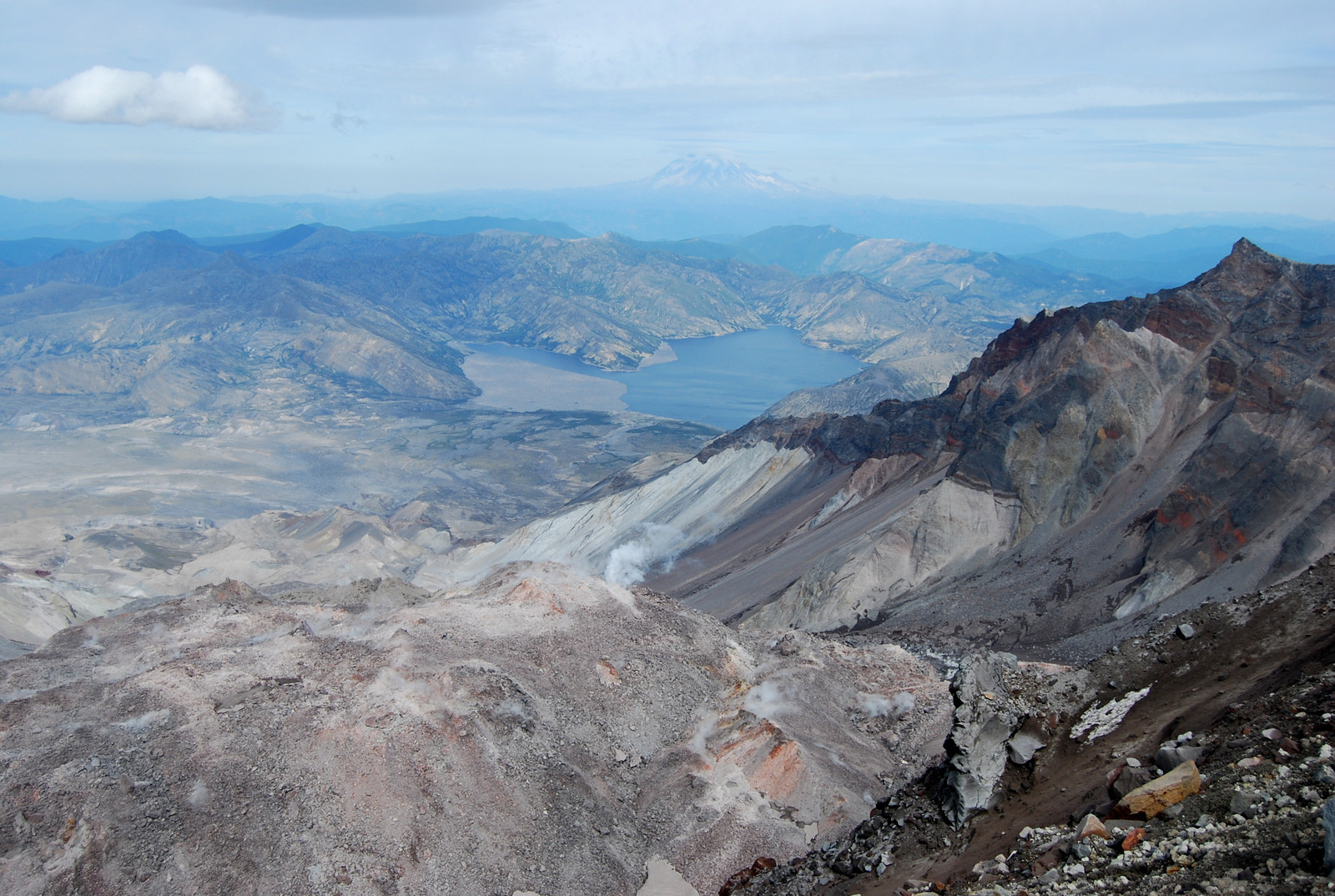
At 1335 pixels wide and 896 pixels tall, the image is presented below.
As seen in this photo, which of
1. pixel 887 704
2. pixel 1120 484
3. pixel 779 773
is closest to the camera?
pixel 779 773

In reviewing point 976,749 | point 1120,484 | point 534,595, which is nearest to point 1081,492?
point 1120,484

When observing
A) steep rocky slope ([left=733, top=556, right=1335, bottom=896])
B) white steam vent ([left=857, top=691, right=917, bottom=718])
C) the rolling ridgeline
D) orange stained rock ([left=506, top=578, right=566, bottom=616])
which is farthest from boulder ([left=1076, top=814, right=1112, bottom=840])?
orange stained rock ([left=506, top=578, right=566, bottom=616])

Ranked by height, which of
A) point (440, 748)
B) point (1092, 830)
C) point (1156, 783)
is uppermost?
point (1156, 783)

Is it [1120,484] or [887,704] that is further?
[1120,484]

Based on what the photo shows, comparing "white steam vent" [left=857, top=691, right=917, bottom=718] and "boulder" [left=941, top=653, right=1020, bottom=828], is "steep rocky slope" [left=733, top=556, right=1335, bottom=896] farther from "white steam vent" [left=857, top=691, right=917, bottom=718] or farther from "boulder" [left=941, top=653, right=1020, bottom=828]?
"white steam vent" [left=857, top=691, right=917, bottom=718]

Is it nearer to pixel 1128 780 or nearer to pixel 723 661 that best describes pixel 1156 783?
pixel 1128 780

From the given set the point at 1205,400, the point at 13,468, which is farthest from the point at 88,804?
the point at 13,468

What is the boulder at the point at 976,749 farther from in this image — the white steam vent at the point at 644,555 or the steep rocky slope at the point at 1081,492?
the white steam vent at the point at 644,555
